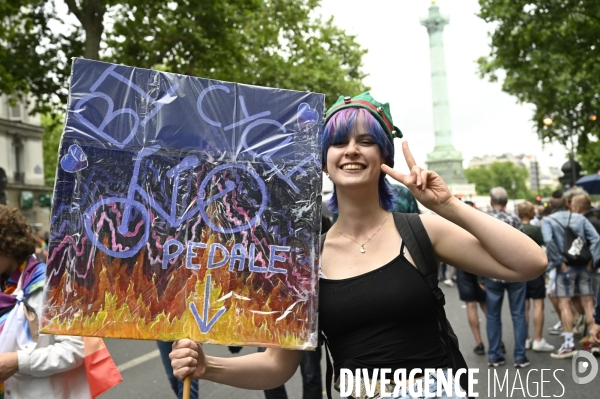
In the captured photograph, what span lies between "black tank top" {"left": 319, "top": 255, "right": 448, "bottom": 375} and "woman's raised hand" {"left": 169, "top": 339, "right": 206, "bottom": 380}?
456 mm

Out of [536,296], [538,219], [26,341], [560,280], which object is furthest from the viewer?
[538,219]

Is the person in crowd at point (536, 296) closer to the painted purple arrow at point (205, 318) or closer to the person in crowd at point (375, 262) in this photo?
the person in crowd at point (375, 262)

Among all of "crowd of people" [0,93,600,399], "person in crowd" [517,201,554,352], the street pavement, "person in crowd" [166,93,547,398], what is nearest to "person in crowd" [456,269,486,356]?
the street pavement

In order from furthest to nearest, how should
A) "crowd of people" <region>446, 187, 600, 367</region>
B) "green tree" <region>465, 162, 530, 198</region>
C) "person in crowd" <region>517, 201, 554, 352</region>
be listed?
"green tree" <region>465, 162, 530, 198</region>
"person in crowd" <region>517, 201, 554, 352</region>
"crowd of people" <region>446, 187, 600, 367</region>

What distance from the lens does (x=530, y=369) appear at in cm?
755

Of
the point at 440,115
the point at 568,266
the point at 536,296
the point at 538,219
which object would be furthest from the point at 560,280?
the point at 440,115

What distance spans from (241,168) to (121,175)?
0.41 metres

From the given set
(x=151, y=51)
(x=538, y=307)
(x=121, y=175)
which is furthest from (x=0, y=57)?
(x=121, y=175)

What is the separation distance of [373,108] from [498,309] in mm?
5970

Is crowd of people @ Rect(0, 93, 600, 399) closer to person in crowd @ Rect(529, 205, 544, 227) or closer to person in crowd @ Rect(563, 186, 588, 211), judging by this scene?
person in crowd @ Rect(563, 186, 588, 211)

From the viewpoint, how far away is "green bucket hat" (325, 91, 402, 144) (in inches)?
98.6

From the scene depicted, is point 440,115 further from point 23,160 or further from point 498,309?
point 498,309

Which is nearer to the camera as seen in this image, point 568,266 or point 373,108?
point 373,108

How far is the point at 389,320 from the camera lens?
91.8 inches
